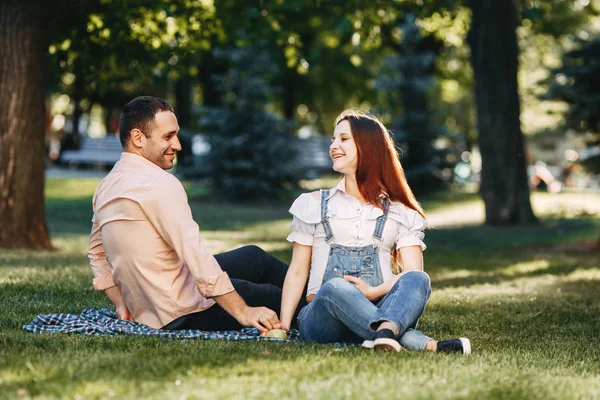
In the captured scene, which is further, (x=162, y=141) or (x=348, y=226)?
(x=348, y=226)

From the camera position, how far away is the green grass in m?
4.47

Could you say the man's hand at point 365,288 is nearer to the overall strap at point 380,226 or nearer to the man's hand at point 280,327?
the overall strap at point 380,226

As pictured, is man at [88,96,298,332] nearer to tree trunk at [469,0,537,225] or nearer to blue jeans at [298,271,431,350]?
blue jeans at [298,271,431,350]

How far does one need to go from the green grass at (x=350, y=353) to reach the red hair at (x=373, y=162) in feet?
3.64

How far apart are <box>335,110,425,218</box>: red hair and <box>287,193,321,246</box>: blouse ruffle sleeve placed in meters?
0.32

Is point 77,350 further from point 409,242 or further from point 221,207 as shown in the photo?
point 221,207

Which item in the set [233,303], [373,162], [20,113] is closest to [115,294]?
[233,303]

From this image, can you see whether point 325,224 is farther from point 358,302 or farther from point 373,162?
point 358,302

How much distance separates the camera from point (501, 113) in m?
20.1

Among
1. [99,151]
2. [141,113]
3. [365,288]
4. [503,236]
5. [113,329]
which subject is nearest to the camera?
[141,113]

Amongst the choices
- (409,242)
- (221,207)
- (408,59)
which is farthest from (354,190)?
(408,59)

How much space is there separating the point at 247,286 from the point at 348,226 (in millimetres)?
841

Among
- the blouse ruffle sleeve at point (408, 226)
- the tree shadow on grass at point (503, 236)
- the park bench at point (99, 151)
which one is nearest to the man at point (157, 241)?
the blouse ruffle sleeve at point (408, 226)

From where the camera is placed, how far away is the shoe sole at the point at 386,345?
5457mm
